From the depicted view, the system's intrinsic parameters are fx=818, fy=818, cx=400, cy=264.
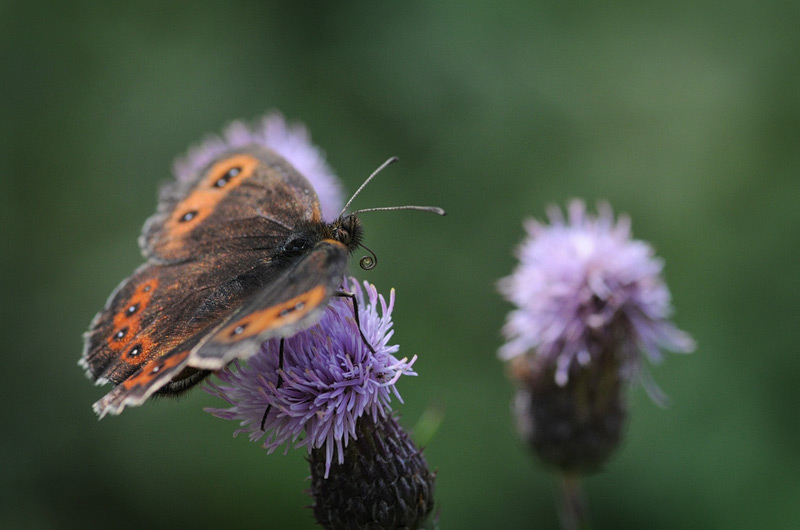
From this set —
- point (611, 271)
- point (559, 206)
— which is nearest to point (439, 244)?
point (559, 206)

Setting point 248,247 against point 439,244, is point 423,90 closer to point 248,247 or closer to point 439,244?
point 439,244

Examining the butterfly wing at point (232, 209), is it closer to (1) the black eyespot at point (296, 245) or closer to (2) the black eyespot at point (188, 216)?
(2) the black eyespot at point (188, 216)

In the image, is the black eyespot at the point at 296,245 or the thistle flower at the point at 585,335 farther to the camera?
the thistle flower at the point at 585,335

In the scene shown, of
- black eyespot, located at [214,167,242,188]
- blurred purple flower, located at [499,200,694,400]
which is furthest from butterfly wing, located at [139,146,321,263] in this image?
blurred purple flower, located at [499,200,694,400]

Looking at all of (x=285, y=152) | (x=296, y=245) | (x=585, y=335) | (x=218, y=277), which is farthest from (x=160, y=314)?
(x=285, y=152)

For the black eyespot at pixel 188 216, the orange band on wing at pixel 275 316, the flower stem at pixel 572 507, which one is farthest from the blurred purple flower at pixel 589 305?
the orange band on wing at pixel 275 316

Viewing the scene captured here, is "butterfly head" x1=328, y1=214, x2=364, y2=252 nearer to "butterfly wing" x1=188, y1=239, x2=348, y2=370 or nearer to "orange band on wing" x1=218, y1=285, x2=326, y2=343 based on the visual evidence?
"butterfly wing" x1=188, y1=239, x2=348, y2=370
